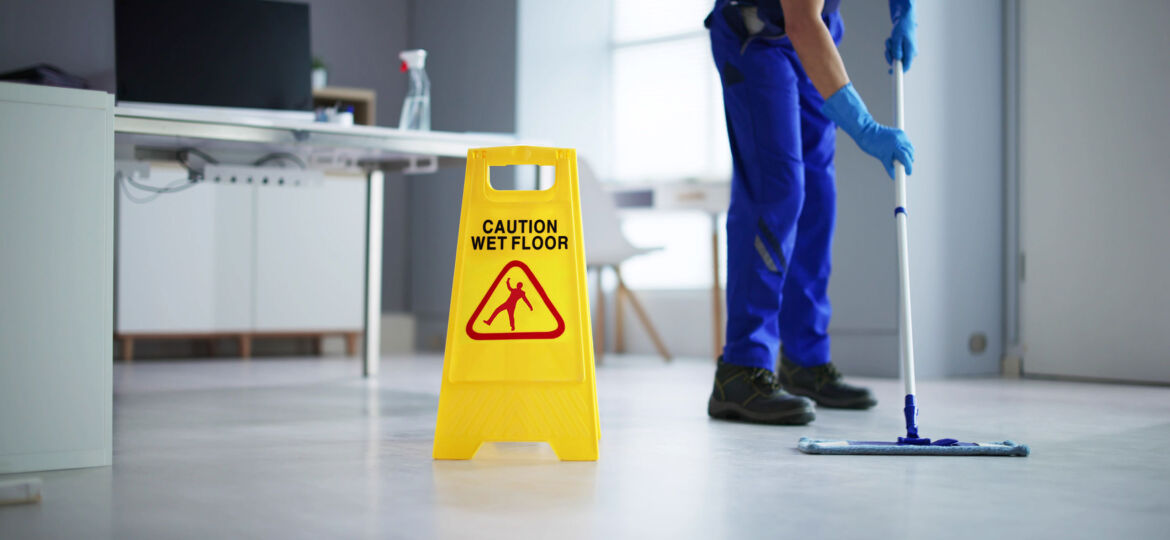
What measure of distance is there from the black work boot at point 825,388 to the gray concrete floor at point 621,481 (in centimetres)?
5

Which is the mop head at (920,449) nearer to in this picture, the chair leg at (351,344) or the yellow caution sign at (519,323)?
the yellow caution sign at (519,323)

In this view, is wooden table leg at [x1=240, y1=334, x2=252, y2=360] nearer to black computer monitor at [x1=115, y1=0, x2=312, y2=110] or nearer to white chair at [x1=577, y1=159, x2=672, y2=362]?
white chair at [x1=577, y1=159, x2=672, y2=362]

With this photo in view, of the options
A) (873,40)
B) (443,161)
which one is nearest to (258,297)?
(443,161)

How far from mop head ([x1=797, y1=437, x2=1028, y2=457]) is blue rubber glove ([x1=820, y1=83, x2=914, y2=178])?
0.53m

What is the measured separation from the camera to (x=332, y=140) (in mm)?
3035

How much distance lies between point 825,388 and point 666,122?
294cm

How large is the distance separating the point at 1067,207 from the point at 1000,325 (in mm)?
489

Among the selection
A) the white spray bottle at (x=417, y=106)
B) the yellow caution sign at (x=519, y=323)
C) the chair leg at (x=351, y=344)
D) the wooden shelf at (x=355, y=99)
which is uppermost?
the wooden shelf at (x=355, y=99)

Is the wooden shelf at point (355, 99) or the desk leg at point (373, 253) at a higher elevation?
the wooden shelf at point (355, 99)

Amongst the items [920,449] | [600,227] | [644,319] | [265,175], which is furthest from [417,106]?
[920,449]

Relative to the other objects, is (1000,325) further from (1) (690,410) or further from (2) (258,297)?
(2) (258,297)

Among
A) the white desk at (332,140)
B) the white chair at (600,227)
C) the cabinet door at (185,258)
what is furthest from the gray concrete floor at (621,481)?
the cabinet door at (185,258)

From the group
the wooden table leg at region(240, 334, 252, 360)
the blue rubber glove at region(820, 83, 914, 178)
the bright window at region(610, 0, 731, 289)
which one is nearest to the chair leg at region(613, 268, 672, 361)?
the bright window at region(610, 0, 731, 289)

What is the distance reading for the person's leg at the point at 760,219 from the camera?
92.4 inches
